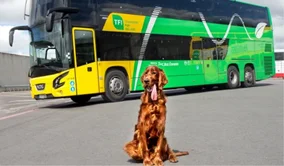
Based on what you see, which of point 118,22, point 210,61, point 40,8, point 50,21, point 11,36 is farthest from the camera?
point 210,61

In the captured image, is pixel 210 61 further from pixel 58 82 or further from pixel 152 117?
pixel 152 117

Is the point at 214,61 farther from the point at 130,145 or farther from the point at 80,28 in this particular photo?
the point at 130,145

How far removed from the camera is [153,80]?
A: 446cm

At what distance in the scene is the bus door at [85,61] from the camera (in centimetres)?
1305

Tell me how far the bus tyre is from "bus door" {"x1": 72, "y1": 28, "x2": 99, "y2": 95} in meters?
8.57

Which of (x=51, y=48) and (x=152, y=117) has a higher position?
(x=51, y=48)

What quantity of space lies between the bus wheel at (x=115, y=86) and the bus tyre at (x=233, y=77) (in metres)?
7.20

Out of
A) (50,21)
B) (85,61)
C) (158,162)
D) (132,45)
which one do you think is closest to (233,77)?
(132,45)

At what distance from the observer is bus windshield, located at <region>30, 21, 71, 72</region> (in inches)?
508

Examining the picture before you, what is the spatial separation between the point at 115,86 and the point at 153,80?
991 centimetres

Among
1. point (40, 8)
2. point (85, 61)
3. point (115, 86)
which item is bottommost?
point (115, 86)

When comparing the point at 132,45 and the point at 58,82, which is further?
the point at 132,45

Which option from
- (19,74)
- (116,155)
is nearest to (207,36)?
(116,155)

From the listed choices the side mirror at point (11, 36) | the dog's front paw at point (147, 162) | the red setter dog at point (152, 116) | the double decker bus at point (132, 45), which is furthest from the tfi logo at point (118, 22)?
the dog's front paw at point (147, 162)
